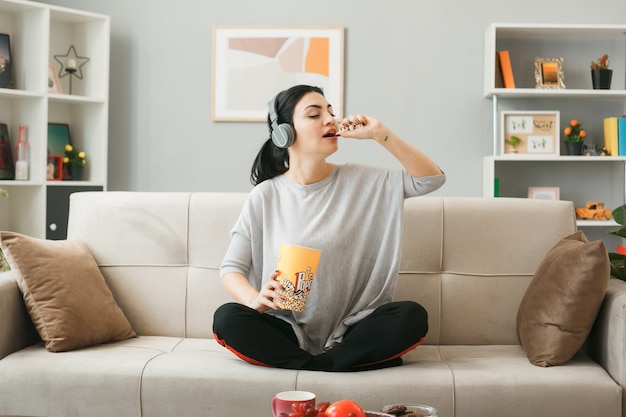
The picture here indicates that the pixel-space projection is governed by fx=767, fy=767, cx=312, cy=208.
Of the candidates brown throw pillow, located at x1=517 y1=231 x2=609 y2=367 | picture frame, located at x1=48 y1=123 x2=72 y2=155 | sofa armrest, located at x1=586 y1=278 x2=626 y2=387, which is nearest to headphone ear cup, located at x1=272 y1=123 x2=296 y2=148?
brown throw pillow, located at x1=517 y1=231 x2=609 y2=367

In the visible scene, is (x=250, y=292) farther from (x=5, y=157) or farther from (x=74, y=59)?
(x=74, y=59)

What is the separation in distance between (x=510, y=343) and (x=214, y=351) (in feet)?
3.09

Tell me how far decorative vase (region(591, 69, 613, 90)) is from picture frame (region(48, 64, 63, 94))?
9.69 feet

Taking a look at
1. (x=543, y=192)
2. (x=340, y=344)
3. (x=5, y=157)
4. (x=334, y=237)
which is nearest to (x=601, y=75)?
(x=543, y=192)

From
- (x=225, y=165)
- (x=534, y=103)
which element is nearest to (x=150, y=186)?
(x=225, y=165)

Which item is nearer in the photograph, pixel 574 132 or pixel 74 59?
pixel 574 132

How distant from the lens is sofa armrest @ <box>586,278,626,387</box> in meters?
1.99

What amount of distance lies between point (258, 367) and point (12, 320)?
0.76m

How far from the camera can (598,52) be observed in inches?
171

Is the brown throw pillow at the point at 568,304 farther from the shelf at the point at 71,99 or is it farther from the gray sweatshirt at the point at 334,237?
the shelf at the point at 71,99

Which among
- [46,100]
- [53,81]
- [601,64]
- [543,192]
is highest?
[601,64]

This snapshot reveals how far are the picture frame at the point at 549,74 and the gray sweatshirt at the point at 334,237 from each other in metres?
2.18

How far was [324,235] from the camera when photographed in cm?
226

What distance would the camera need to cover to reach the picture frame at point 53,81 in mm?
4242
